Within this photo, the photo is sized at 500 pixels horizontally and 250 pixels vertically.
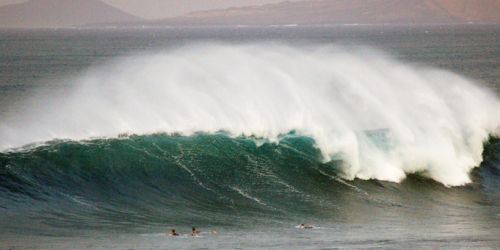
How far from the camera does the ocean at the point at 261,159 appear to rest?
2158 centimetres

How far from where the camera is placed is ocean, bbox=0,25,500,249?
850 inches

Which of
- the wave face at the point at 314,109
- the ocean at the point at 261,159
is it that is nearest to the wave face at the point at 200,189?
the ocean at the point at 261,159

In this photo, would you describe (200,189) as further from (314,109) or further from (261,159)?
(314,109)

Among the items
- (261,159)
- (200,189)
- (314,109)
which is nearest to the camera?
(200,189)

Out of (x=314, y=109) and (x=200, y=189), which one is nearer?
(x=200, y=189)

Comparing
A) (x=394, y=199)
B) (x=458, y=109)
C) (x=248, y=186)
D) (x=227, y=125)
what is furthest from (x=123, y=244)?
(x=458, y=109)

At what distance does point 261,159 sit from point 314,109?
12.0 ft

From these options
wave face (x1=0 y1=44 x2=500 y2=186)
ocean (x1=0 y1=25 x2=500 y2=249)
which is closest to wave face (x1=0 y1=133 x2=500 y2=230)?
ocean (x1=0 y1=25 x2=500 y2=249)

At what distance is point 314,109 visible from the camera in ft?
102

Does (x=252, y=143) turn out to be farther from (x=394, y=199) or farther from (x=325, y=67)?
(x=325, y=67)

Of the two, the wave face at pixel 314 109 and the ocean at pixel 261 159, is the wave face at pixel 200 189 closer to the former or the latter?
the ocean at pixel 261 159

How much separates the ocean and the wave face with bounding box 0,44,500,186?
59 mm

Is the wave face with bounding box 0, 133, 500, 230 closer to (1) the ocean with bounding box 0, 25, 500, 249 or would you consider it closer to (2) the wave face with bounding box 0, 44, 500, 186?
(1) the ocean with bounding box 0, 25, 500, 249

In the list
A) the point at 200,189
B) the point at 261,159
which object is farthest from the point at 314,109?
the point at 200,189
